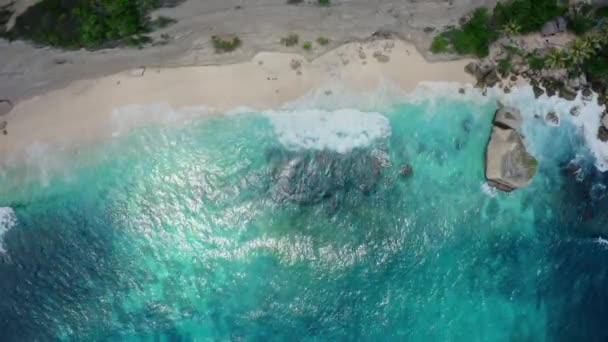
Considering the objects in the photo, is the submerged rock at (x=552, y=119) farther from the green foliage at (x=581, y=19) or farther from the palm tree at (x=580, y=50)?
the green foliage at (x=581, y=19)

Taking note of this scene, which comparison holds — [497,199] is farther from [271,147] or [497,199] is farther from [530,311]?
[271,147]

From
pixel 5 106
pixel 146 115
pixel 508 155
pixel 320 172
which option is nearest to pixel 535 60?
pixel 508 155

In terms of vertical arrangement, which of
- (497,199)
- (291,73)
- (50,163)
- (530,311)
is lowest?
(530,311)

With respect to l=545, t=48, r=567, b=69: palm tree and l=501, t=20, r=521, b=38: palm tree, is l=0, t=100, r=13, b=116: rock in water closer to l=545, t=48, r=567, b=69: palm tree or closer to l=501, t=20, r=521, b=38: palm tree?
l=501, t=20, r=521, b=38: palm tree

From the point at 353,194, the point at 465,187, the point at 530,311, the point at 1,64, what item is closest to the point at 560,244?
the point at 530,311

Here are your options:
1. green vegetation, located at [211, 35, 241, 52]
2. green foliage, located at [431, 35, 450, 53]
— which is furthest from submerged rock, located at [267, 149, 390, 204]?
green foliage, located at [431, 35, 450, 53]

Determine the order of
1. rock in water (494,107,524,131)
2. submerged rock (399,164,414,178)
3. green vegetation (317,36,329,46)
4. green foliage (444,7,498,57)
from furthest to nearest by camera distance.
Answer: submerged rock (399,164,414,178), rock in water (494,107,524,131), green foliage (444,7,498,57), green vegetation (317,36,329,46)
